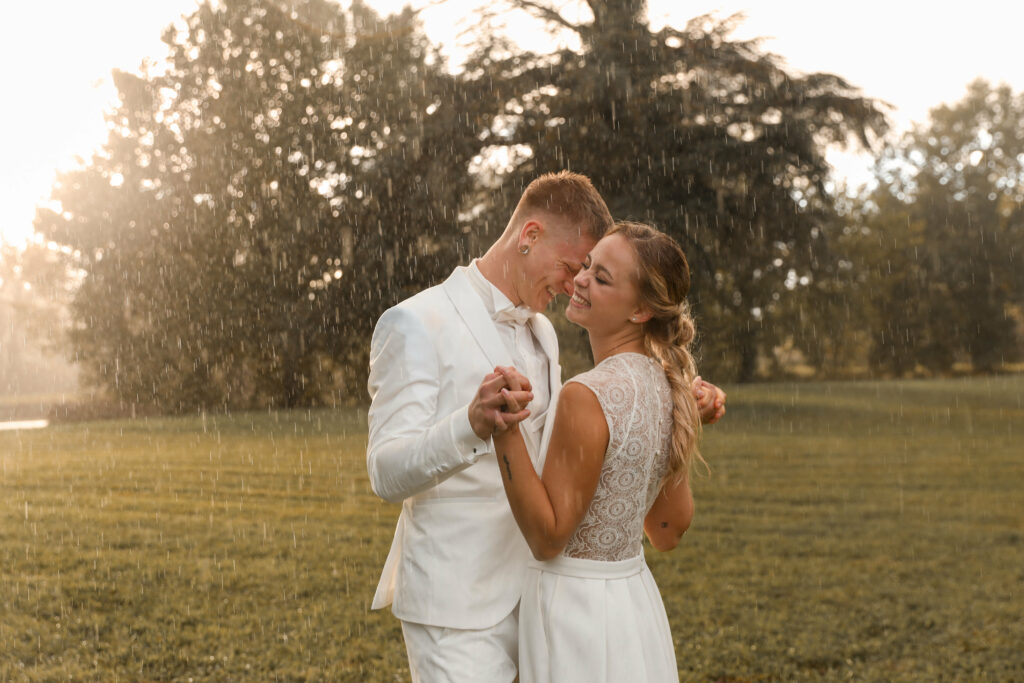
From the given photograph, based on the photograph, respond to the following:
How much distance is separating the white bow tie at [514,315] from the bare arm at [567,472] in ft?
1.30

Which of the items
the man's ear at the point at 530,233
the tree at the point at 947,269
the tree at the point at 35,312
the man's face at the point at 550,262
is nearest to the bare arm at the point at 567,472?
the man's face at the point at 550,262

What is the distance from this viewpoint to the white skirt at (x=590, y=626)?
260 cm

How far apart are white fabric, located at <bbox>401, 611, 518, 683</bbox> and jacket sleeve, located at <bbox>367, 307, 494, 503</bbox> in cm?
40

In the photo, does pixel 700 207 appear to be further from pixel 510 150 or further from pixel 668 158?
pixel 510 150

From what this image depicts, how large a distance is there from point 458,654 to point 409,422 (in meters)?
0.62

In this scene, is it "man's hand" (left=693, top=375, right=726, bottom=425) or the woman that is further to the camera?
"man's hand" (left=693, top=375, right=726, bottom=425)

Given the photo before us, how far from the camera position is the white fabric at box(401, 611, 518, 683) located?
8.50ft

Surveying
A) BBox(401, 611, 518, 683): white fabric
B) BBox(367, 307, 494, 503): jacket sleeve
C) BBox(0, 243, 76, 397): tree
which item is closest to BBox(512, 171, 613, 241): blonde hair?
BBox(367, 307, 494, 503): jacket sleeve

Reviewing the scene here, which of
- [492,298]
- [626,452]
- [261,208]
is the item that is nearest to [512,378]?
[626,452]

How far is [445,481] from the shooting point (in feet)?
8.72

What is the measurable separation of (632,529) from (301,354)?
19.5m

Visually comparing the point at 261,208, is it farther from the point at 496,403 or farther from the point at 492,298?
the point at 496,403

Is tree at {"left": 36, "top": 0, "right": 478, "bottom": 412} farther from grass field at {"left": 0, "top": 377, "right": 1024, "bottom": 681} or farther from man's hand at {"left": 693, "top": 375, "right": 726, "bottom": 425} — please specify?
man's hand at {"left": 693, "top": 375, "right": 726, "bottom": 425}

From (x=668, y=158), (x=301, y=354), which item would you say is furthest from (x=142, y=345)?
(x=668, y=158)
